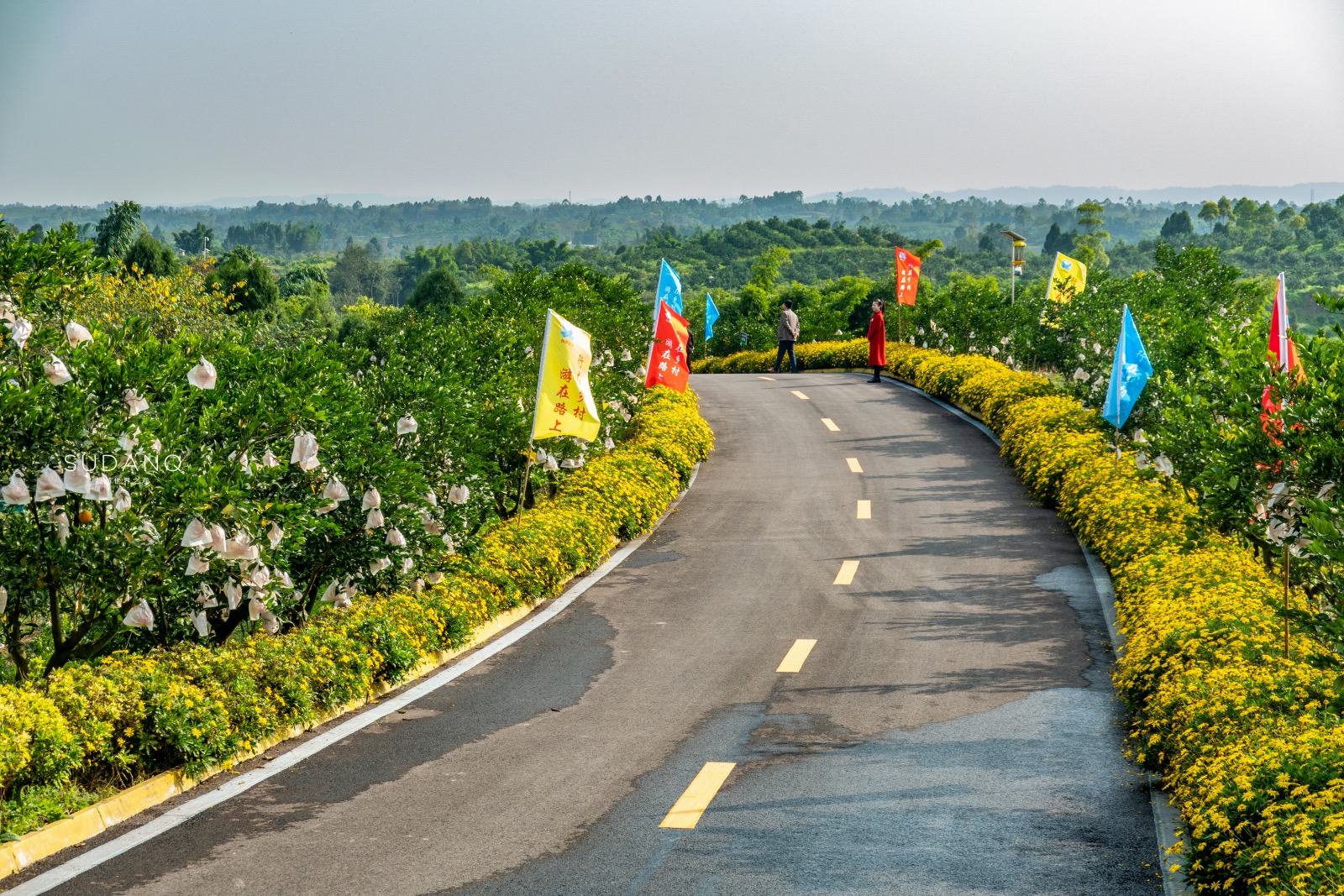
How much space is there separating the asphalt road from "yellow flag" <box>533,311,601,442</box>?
1.80 meters

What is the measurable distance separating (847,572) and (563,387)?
3.83 metres

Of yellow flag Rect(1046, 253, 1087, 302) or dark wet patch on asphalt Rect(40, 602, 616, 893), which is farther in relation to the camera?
yellow flag Rect(1046, 253, 1087, 302)

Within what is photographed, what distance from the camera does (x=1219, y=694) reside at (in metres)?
8.05

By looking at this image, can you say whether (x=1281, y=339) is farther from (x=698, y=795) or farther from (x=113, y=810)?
(x=113, y=810)

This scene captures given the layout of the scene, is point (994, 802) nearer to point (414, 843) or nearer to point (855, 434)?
point (414, 843)

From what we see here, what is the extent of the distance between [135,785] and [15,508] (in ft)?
7.75

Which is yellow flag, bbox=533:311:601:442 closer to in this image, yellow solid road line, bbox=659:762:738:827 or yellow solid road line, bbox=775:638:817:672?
yellow solid road line, bbox=775:638:817:672

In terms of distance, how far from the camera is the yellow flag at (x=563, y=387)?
14.5m

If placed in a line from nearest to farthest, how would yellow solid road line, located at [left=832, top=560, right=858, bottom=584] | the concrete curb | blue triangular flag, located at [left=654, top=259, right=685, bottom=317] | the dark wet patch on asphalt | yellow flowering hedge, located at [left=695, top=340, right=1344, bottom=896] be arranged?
yellow flowering hedge, located at [left=695, top=340, right=1344, bottom=896] < the concrete curb < the dark wet patch on asphalt < yellow solid road line, located at [left=832, top=560, right=858, bottom=584] < blue triangular flag, located at [left=654, top=259, right=685, bottom=317]

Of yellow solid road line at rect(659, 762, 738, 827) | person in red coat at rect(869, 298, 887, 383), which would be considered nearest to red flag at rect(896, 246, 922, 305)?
person in red coat at rect(869, 298, 887, 383)

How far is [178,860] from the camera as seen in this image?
7.00 meters

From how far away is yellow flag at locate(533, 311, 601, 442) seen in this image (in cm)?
1446

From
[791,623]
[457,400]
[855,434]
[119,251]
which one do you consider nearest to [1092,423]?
[855,434]

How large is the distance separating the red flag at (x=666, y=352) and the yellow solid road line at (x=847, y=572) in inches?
291
